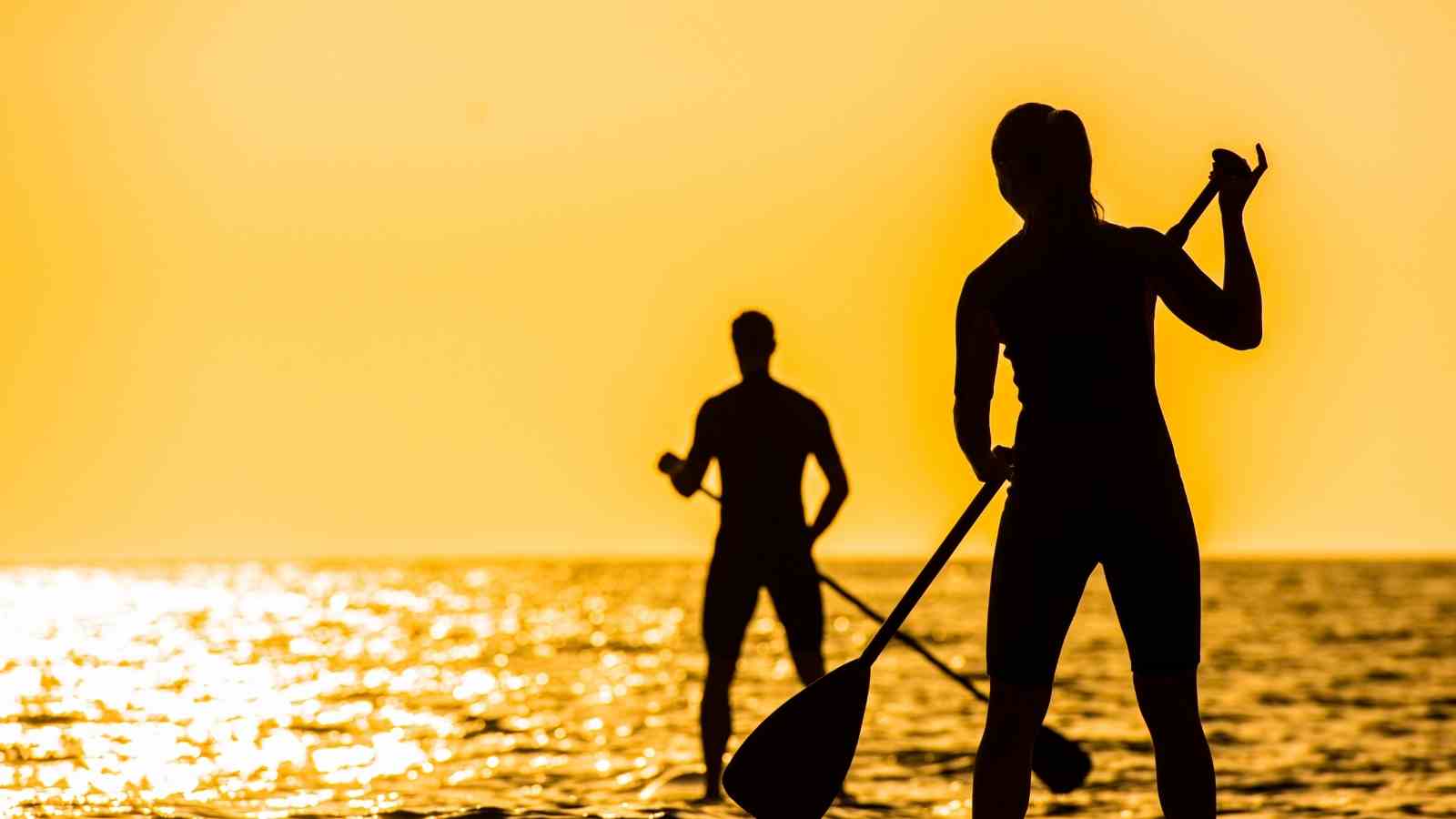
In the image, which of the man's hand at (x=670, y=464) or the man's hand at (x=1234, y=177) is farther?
the man's hand at (x=670, y=464)

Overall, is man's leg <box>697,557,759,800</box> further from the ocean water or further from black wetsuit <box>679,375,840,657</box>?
the ocean water

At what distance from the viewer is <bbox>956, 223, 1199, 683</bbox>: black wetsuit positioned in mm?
6445

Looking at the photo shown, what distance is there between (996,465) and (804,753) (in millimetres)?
1253

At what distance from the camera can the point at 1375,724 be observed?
19.6 m

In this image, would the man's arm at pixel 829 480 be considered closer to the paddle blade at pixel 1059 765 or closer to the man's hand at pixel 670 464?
the man's hand at pixel 670 464

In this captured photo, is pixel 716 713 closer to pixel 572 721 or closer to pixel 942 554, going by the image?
pixel 942 554

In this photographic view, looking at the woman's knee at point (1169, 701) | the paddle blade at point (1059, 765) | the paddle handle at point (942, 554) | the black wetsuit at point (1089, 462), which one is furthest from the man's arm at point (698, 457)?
the woman's knee at point (1169, 701)

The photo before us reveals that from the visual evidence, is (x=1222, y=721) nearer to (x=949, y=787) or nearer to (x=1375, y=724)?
(x=1375, y=724)

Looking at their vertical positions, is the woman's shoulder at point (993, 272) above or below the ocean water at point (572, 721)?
above

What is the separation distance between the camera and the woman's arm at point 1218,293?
21.1 feet

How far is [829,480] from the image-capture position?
11711 millimetres

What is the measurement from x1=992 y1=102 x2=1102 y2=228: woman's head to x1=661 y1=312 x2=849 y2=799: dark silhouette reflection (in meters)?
4.87

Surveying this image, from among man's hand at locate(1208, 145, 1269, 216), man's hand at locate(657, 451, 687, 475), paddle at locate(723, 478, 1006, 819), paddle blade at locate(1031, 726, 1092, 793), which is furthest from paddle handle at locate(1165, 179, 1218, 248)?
man's hand at locate(657, 451, 687, 475)

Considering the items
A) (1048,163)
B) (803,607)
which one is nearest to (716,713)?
(803,607)
